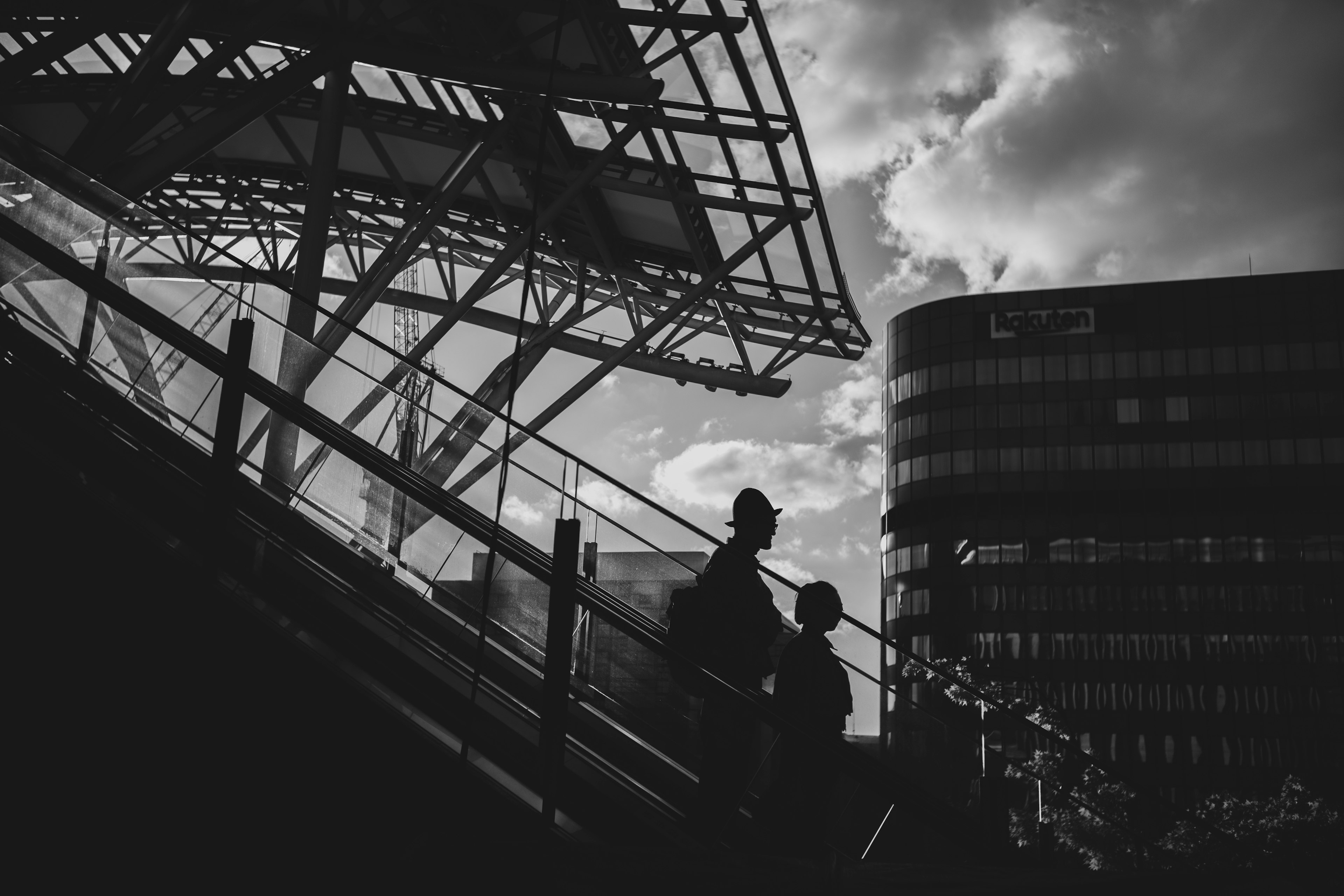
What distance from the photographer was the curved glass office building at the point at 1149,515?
63.7 metres

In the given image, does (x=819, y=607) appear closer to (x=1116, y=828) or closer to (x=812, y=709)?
(x=812, y=709)

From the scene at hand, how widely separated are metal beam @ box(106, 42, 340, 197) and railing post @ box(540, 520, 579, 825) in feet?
33.4

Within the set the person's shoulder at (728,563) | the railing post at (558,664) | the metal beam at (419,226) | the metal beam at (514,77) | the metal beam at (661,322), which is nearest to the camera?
the railing post at (558,664)

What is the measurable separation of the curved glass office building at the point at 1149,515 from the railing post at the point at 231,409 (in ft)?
225

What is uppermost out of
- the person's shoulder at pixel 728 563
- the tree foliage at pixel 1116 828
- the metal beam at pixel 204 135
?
the metal beam at pixel 204 135

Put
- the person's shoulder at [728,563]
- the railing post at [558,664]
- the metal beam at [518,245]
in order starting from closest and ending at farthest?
the railing post at [558,664], the person's shoulder at [728,563], the metal beam at [518,245]

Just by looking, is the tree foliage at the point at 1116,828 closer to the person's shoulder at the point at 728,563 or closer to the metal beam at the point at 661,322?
the person's shoulder at the point at 728,563

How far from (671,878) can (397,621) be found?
97.7 inches

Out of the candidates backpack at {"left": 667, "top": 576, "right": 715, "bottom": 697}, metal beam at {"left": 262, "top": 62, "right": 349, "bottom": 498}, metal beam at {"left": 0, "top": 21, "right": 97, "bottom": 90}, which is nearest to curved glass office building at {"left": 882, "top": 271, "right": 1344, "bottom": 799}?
metal beam at {"left": 262, "top": 62, "right": 349, "bottom": 498}

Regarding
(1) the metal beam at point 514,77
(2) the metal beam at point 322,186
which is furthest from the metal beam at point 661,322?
(1) the metal beam at point 514,77

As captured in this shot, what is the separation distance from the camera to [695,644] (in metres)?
5.09

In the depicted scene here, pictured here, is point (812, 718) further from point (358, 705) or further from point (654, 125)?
point (654, 125)

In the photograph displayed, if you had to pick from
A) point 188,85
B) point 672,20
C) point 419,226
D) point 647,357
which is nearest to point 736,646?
point 188,85

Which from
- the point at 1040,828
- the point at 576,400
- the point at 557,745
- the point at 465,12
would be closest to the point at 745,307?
the point at 576,400
